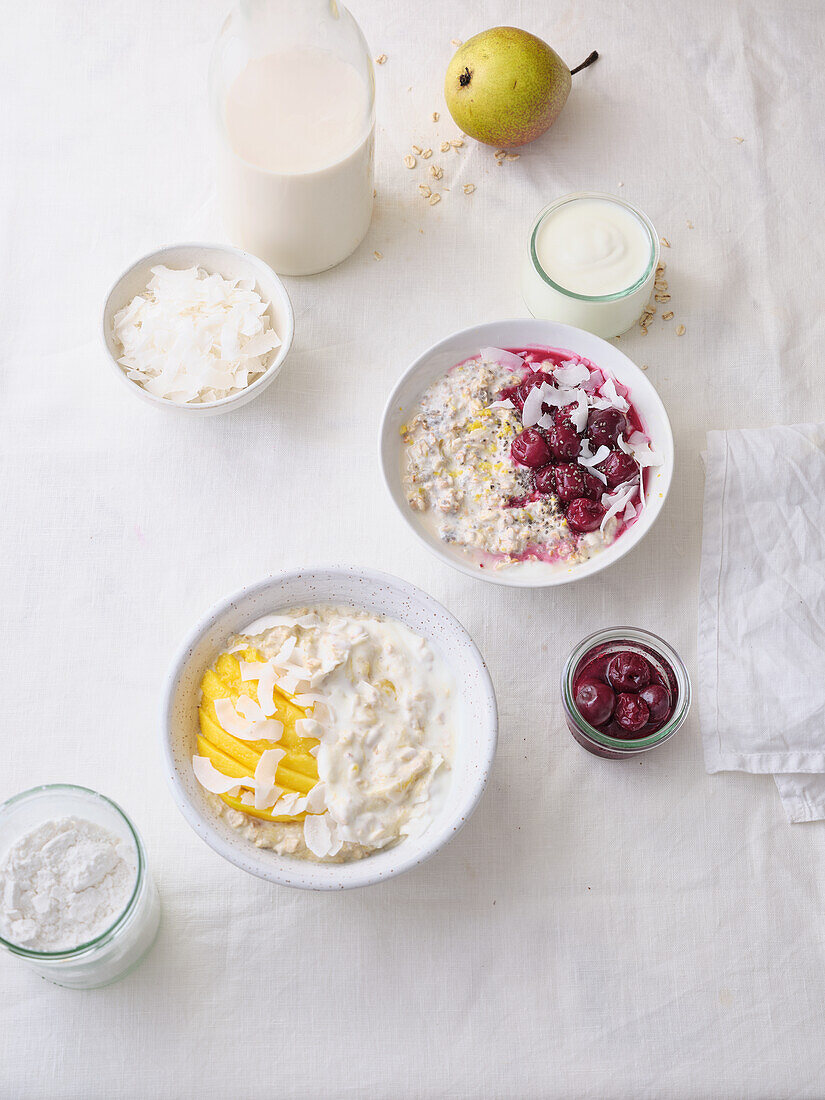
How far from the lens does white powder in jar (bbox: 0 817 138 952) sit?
1085 mm

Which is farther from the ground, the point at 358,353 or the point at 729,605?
the point at 358,353

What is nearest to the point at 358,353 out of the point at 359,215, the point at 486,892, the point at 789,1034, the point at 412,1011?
the point at 359,215

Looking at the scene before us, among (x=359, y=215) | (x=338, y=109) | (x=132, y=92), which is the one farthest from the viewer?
(x=132, y=92)

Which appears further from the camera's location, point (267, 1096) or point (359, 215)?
point (359, 215)

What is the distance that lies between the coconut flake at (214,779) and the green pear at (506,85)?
92 centimetres

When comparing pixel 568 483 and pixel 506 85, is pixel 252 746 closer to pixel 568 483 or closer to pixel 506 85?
pixel 568 483

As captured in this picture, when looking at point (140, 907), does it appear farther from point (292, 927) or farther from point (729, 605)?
point (729, 605)

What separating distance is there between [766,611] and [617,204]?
1.90ft

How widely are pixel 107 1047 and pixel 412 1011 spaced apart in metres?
0.35

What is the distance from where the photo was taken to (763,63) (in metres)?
1.56

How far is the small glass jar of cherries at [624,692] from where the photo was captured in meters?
1.24

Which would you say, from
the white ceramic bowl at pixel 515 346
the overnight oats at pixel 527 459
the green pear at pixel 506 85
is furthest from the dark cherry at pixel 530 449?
the green pear at pixel 506 85

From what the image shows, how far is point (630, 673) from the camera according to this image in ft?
4.13

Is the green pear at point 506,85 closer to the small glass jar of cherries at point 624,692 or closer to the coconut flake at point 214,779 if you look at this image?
the small glass jar of cherries at point 624,692
